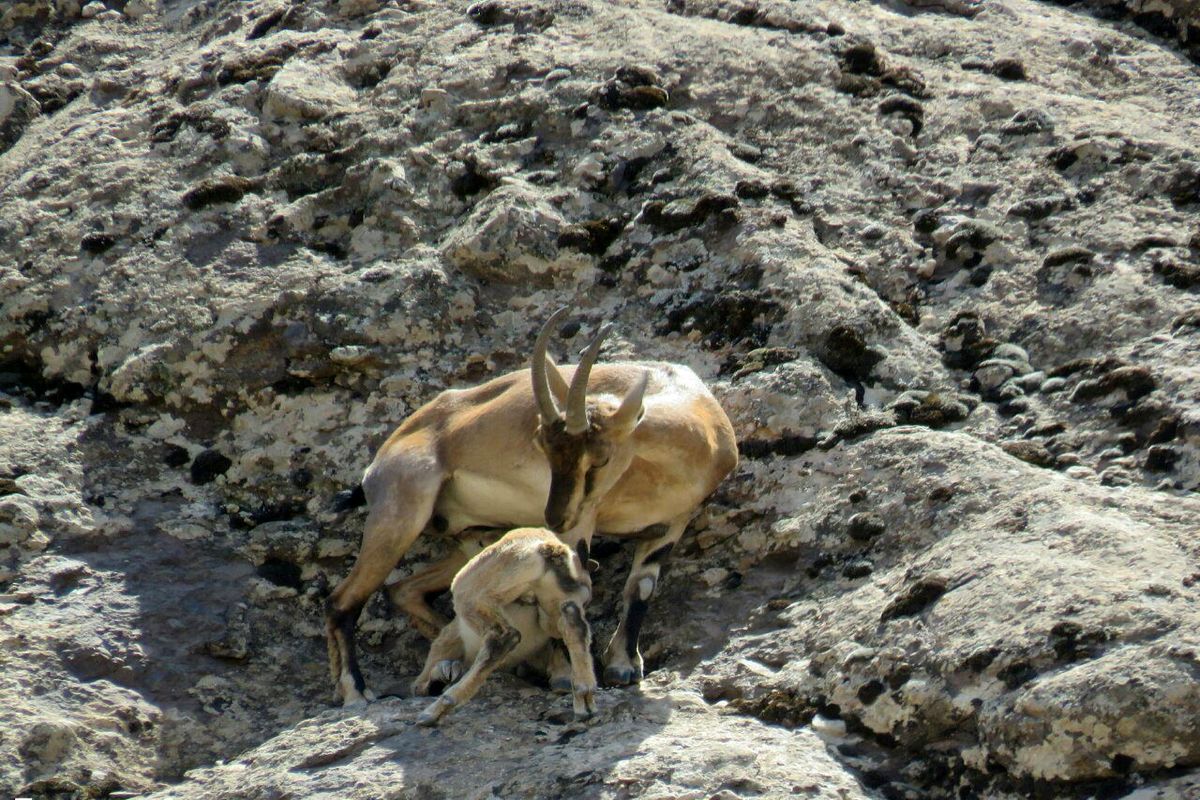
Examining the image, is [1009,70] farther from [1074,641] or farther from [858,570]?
[1074,641]

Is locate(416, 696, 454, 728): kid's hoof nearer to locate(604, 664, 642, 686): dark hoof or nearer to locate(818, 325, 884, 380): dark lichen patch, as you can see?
locate(604, 664, 642, 686): dark hoof

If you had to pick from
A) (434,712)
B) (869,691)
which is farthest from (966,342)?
(434,712)

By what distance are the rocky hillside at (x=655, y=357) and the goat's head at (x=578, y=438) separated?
752 mm

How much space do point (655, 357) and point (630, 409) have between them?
63.2 inches

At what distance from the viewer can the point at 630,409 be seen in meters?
8.79

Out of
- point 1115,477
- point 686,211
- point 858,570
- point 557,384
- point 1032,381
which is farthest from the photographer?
point 686,211

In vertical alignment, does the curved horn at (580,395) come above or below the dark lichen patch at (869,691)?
above

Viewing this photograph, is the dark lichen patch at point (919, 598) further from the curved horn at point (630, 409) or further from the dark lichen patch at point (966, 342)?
the dark lichen patch at point (966, 342)

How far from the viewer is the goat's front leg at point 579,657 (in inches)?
294

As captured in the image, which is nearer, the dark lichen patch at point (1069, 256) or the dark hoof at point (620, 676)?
the dark hoof at point (620, 676)

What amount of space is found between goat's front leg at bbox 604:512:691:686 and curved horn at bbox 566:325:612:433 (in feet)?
2.89

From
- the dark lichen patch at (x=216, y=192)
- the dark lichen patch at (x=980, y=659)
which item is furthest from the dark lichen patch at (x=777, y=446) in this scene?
the dark lichen patch at (x=216, y=192)

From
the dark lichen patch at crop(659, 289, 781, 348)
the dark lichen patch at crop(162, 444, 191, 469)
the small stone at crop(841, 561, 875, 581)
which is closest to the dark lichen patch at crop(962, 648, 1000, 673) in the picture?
the small stone at crop(841, 561, 875, 581)

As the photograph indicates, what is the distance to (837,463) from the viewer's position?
29.8 ft
